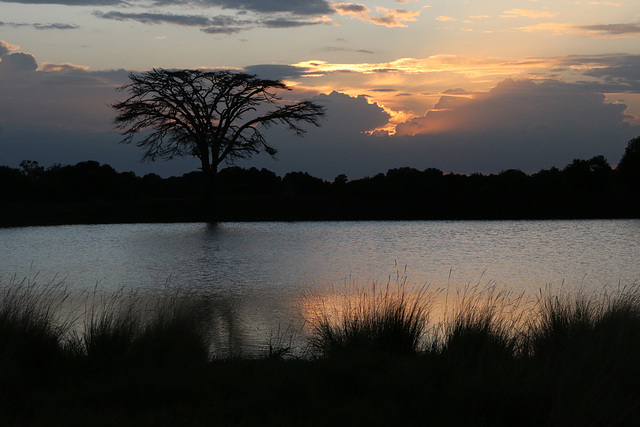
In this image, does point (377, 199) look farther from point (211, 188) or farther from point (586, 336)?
point (586, 336)

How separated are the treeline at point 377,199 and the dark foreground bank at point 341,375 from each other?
26.6m

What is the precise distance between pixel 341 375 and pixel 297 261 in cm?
1062

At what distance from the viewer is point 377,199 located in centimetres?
3550

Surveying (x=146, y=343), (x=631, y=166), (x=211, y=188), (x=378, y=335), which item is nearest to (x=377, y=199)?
(x=211, y=188)

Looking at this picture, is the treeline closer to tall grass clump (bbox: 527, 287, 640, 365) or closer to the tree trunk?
the tree trunk

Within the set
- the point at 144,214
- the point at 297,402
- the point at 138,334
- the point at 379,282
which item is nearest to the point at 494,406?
the point at 297,402

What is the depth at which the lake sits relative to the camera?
11117 mm

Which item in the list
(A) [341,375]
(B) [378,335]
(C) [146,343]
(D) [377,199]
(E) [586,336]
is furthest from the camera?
(D) [377,199]

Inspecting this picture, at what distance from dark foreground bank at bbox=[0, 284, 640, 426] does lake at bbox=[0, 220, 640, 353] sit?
48.8 inches

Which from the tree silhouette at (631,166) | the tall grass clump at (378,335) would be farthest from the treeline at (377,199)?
the tall grass clump at (378,335)

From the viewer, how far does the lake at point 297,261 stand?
36.5ft

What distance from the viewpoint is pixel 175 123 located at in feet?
114

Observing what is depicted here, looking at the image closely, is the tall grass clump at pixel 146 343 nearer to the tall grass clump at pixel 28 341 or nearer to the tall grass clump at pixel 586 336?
the tall grass clump at pixel 28 341

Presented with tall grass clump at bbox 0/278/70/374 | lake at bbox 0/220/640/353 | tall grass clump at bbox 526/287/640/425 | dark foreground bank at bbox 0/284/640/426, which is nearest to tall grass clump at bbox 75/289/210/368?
dark foreground bank at bbox 0/284/640/426
